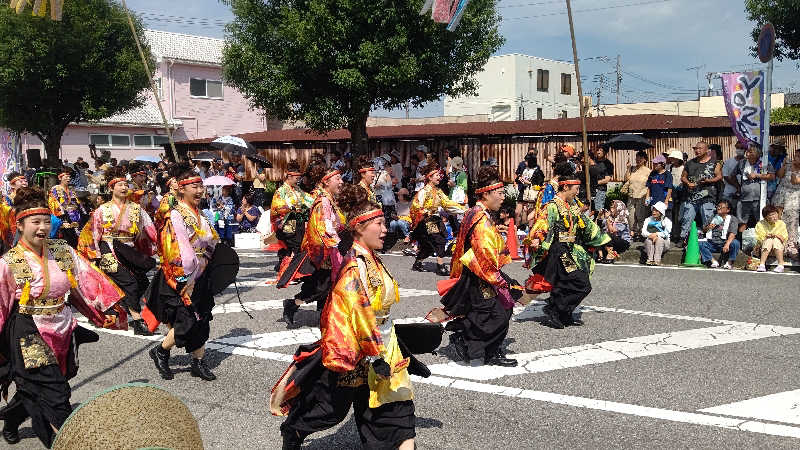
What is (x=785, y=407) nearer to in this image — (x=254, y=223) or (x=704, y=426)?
(x=704, y=426)

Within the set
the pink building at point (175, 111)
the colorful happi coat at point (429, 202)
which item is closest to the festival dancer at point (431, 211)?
the colorful happi coat at point (429, 202)

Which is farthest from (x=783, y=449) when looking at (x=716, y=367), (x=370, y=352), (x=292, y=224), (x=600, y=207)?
(x=600, y=207)

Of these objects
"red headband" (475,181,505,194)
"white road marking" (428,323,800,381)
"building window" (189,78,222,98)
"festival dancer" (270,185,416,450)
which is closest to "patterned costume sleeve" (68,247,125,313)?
"festival dancer" (270,185,416,450)

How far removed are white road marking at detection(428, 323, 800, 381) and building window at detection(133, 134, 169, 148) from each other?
3441cm

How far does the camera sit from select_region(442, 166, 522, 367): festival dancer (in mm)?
6328

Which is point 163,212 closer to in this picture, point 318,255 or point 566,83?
point 318,255

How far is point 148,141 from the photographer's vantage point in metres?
38.9

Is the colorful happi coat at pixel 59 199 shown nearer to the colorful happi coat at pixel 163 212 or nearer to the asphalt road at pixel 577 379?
the asphalt road at pixel 577 379

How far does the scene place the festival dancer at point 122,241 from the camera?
8141 millimetres

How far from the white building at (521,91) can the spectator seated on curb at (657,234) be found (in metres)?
34.5

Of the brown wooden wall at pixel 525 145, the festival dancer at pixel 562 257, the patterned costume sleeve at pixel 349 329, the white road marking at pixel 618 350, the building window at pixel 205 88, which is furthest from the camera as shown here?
the building window at pixel 205 88

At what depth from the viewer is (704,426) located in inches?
196

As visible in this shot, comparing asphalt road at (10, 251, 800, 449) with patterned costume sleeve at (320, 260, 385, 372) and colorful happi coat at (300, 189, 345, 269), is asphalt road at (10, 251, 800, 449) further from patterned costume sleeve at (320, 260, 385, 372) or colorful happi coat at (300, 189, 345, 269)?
patterned costume sleeve at (320, 260, 385, 372)

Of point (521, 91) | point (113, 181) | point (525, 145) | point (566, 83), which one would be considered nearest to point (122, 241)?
point (113, 181)
